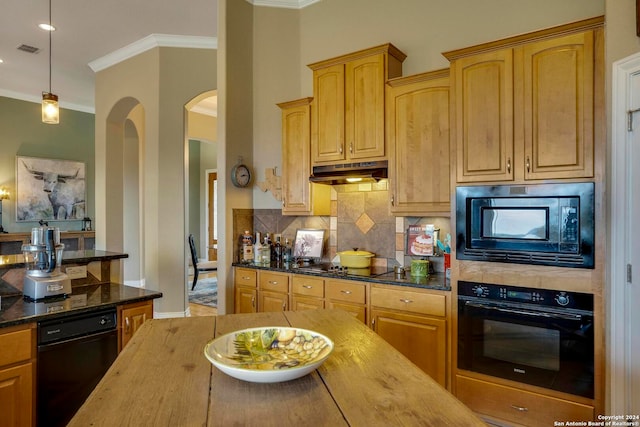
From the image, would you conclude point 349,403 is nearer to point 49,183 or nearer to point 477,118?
point 477,118

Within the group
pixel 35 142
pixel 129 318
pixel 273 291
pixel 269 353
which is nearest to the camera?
pixel 269 353

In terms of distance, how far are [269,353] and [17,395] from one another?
1.54 meters

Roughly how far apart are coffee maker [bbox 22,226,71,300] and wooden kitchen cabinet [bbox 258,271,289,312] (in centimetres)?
154

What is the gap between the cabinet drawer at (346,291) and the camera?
9.52ft

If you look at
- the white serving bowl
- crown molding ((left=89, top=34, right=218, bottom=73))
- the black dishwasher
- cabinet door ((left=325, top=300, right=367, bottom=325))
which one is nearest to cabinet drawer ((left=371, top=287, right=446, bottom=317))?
cabinet door ((left=325, top=300, right=367, bottom=325))

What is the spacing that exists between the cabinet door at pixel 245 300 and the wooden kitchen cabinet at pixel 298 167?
31.3 inches

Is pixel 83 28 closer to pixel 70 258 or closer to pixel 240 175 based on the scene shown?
pixel 240 175

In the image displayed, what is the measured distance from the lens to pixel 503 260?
2.36 meters

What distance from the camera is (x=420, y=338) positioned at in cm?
264

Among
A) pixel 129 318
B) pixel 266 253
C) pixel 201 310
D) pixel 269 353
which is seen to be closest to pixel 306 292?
pixel 266 253

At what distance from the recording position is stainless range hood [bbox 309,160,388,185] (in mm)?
3088

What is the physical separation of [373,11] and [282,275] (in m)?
2.51

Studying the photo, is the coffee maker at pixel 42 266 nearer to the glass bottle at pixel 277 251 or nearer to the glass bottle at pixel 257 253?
the glass bottle at pixel 257 253

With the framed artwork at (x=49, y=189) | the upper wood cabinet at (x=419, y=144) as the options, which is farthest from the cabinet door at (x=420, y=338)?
the framed artwork at (x=49, y=189)
